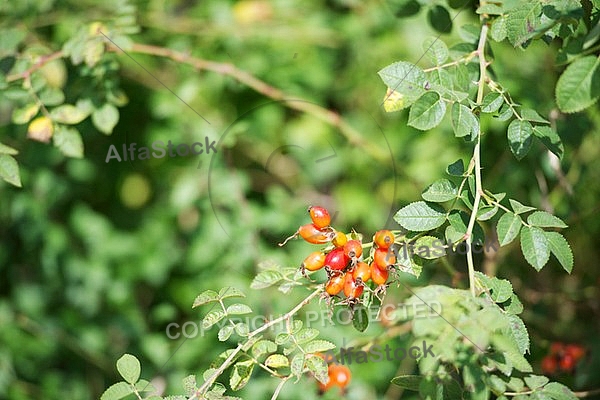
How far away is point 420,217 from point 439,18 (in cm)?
66

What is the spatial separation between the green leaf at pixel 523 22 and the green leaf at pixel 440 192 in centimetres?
27

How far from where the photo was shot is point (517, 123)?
3.69ft

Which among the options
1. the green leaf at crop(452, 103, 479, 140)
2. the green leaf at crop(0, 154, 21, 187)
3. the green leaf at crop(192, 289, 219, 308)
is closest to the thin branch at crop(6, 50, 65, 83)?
the green leaf at crop(0, 154, 21, 187)

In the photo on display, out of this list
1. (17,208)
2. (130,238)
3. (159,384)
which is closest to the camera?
(159,384)

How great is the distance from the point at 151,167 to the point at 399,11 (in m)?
1.20

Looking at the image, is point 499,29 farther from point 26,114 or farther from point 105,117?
point 26,114

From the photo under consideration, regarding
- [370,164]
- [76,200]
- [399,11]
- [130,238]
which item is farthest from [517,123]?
[76,200]

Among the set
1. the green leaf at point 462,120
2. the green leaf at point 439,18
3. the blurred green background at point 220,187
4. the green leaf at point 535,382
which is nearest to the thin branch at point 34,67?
the blurred green background at point 220,187

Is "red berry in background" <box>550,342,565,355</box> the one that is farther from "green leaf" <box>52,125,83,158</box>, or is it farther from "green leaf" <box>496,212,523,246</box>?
"green leaf" <box>52,125,83,158</box>

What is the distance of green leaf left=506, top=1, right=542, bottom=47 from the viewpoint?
1115mm

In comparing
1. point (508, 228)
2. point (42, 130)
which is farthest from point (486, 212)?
point (42, 130)

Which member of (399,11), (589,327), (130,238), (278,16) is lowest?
(589,327)

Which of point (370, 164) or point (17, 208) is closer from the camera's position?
point (17, 208)

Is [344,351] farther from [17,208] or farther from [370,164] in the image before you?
[17,208]
